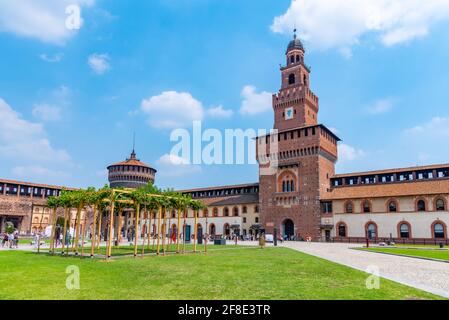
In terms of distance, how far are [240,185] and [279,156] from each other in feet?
44.8

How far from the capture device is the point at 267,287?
10188 mm

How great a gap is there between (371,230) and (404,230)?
4.06 metres

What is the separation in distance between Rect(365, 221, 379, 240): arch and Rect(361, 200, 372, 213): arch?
1609mm

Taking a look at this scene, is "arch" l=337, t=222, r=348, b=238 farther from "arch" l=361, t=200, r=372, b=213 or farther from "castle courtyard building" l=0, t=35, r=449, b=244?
"arch" l=361, t=200, r=372, b=213

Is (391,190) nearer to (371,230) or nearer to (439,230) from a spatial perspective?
(371,230)

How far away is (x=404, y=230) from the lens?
4316 centimetres

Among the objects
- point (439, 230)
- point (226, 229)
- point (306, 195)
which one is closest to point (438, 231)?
point (439, 230)

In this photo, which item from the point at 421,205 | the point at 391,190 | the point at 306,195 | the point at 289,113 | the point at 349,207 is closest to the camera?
the point at 421,205

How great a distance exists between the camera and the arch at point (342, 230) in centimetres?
4772

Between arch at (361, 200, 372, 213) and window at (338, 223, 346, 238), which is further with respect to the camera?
window at (338, 223, 346, 238)

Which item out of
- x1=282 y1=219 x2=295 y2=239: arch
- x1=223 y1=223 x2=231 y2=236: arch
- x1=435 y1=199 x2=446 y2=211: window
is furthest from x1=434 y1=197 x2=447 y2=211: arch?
x1=223 y1=223 x2=231 y2=236: arch

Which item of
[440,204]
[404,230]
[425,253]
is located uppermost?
[440,204]

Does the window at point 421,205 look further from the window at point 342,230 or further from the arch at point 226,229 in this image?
the arch at point 226,229

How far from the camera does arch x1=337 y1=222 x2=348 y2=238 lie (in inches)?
1879
